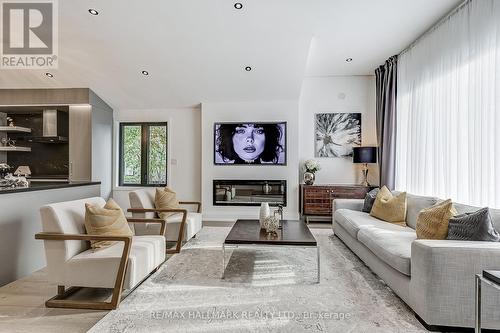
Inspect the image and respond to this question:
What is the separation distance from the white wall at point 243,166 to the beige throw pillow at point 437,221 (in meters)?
3.56

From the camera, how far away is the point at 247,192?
20.4ft

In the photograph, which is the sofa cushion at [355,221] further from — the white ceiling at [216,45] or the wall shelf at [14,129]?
the wall shelf at [14,129]

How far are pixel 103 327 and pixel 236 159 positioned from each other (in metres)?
4.49

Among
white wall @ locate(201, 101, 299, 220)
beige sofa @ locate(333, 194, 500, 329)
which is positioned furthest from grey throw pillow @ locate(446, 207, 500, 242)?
white wall @ locate(201, 101, 299, 220)

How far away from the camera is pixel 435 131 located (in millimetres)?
4051

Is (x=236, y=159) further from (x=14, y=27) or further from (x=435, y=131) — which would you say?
(x=14, y=27)

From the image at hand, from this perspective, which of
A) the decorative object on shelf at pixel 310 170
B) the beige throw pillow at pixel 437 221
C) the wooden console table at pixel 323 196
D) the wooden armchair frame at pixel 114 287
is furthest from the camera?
the decorative object on shelf at pixel 310 170

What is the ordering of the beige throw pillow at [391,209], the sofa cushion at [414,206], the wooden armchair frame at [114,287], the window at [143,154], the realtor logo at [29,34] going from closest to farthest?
1. the wooden armchair frame at [114,287]
2. the sofa cushion at [414,206]
3. the beige throw pillow at [391,209]
4. the realtor logo at [29,34]
5. the window at [143,154]

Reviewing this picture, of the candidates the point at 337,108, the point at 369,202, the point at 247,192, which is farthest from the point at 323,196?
the point at 337,108

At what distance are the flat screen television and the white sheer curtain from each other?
2412 mm

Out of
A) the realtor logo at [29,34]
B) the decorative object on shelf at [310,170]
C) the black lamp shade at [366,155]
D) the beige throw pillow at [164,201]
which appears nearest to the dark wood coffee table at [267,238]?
the beige throw pillow at [164,201]

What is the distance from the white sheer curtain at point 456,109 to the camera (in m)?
2.99

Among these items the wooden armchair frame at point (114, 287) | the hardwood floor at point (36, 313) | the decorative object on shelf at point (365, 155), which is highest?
the decorative object on shelf at point (365, 155)

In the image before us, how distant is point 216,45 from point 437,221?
403 centimetres
